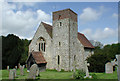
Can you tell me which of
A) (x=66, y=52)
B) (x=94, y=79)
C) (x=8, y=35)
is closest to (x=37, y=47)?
(x=66, y=52)

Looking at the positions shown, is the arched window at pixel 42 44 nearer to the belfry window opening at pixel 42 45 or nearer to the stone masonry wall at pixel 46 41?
the belfry window opening at pixel 42 45

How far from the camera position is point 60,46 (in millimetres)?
20109

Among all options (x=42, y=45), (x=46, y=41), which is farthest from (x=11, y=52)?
(x=46, y=41)

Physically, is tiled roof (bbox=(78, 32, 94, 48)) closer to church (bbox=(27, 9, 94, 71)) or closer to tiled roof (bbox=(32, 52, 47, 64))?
church (bbox=(27, 9, 94, 71))

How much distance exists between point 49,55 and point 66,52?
3.81m

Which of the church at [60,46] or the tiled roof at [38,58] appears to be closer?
the tiled roof at [38,58]

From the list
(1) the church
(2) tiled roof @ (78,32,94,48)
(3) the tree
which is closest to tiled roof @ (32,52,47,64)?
(1) the church

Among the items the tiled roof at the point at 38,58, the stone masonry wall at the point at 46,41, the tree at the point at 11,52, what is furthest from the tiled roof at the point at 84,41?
the tree at the point at 11,52

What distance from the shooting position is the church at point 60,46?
19.3 meters

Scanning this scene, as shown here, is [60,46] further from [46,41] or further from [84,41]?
[84,41]

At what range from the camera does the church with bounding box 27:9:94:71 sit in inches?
762

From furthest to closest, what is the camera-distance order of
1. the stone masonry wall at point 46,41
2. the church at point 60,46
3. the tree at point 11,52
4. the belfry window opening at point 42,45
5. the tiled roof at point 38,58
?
the tree at point 11,52 < the belfry window opening at point 42,45 < the stone masonry wall at point 46,41 < the church at point 60,46 < the tiled roof at point 38,58

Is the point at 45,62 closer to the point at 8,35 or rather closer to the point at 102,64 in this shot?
the point at 102,64

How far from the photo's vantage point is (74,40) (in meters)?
21.4
